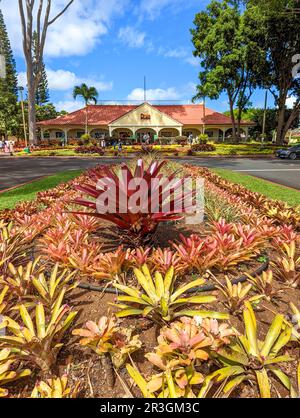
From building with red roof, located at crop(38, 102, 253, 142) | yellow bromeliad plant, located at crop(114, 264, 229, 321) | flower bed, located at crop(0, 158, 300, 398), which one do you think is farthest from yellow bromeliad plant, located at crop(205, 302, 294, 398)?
building with red roof, located at crop(38, 102, 253, 142)

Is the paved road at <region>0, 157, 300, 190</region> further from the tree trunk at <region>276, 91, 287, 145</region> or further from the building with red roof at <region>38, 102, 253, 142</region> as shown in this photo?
the building with red roof at <region>38, 102, 253, 142</region>

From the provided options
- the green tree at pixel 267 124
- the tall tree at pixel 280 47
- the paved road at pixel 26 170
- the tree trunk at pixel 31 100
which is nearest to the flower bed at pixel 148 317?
the paved road at pixel 26 170

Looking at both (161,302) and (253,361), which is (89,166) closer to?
(161,302)

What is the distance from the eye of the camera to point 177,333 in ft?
5.18

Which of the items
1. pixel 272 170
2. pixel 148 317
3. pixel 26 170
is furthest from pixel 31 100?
pixel 148 317

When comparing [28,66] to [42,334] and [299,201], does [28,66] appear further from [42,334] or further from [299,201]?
[42,334]

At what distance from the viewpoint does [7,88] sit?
5662cm

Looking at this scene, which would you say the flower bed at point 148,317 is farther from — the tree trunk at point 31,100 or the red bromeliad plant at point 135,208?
the tree trunk at point 31,100

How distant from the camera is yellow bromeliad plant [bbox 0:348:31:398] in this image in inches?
54.3

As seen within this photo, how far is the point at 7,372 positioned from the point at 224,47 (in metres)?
33.9

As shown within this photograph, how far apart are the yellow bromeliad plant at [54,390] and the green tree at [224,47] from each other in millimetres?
32352

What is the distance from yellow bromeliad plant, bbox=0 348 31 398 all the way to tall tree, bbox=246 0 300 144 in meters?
29.7

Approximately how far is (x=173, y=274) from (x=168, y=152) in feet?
84.2
